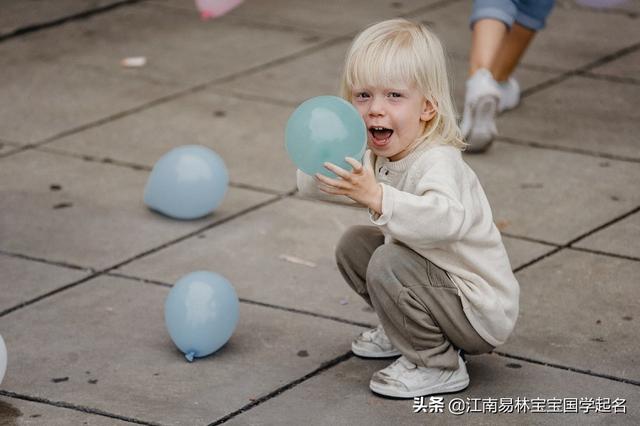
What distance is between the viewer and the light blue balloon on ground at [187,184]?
556cm

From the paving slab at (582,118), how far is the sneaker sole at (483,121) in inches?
18.0

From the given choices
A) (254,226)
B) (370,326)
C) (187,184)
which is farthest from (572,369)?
(187,184)

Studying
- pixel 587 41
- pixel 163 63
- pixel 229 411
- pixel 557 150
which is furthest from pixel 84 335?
pixel 587 41

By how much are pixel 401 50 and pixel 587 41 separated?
4988mm

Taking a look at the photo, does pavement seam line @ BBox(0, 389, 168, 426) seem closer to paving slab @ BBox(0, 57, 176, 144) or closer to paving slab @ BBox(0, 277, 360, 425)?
paving slab @ BBox(0, 277, 360, 425)

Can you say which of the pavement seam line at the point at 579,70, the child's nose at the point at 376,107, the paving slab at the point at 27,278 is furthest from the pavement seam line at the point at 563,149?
the child's nose at the point at 376,107

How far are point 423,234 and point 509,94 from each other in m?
3.57

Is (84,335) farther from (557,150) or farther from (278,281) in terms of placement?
(557,150)

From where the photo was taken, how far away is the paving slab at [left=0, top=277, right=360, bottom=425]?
4.07m

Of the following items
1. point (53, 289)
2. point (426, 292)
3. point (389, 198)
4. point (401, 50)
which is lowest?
point (53, 289)

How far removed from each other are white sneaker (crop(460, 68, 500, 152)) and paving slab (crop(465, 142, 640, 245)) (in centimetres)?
14

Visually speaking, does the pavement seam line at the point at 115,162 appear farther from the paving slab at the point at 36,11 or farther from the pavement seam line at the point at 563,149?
the paving slab at the point at 36,11

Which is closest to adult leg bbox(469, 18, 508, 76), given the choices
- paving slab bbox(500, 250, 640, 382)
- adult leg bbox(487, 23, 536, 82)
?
adult leg bbox(487, 23, 536, 82)

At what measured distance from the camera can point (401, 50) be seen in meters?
3.90
